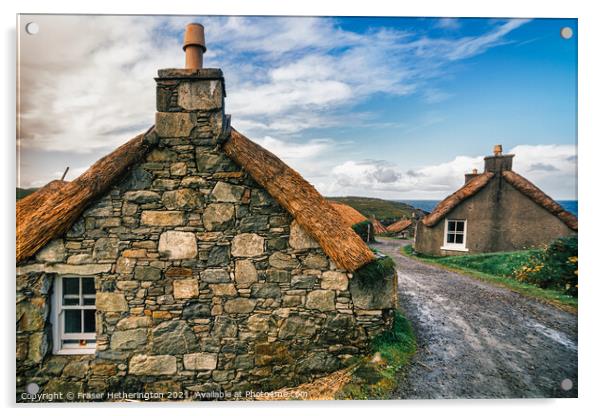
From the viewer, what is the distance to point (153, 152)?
297cm

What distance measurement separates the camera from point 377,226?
5930 mm

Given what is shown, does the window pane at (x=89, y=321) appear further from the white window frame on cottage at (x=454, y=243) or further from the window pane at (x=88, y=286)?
the white window frame on cottage at (x=454, y=243)

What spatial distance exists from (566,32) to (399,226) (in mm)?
5221

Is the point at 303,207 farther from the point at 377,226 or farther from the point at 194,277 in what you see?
the point at 377,226

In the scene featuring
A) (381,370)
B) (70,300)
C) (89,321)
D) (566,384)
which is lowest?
(566,384)

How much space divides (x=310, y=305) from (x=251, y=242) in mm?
994

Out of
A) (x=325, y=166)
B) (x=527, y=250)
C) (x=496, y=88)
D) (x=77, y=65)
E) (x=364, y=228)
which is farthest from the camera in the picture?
(x=527, y=250)

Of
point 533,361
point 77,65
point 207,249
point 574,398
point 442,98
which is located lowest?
point 574,398

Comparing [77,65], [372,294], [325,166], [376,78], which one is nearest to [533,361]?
Answer: [372,294]

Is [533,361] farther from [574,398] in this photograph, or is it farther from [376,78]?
[376,78]

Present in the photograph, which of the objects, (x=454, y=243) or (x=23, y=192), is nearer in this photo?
(x=23, y=192)

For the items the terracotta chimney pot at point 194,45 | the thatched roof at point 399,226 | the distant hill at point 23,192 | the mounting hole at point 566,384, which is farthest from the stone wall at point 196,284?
the thatched roof at point 399,226

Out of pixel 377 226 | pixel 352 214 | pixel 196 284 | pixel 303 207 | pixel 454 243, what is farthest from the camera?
pixel 454 243

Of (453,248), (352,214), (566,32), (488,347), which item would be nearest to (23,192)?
(352,214)
